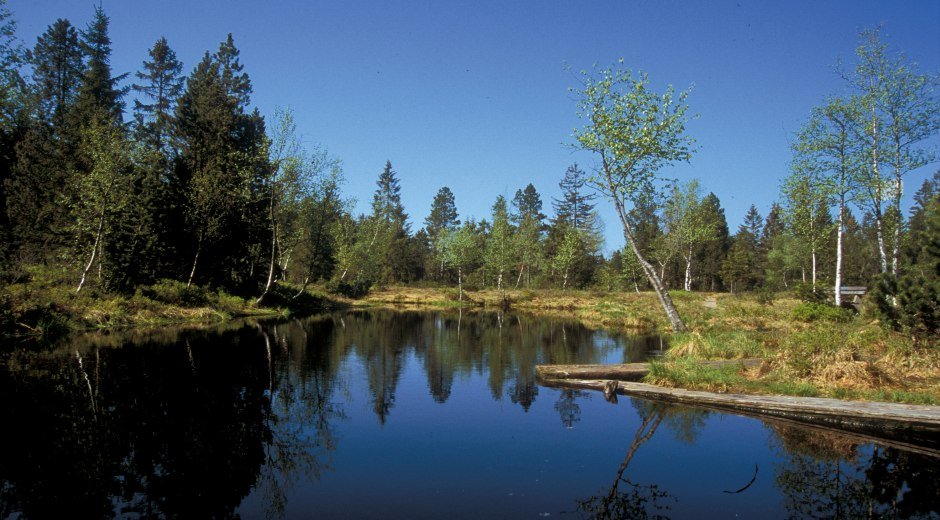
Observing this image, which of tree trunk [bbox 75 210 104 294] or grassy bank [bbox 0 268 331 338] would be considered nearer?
grassy bank [bbox 0 268 331 338]

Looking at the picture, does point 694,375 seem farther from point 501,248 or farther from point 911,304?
point 501,248

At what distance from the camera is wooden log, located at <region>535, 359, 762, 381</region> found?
606 inches

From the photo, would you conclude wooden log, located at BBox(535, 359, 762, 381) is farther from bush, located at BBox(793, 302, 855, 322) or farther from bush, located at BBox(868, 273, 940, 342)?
bush, located at BBox(793, 302, 855, 322)

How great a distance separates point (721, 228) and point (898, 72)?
209 ft

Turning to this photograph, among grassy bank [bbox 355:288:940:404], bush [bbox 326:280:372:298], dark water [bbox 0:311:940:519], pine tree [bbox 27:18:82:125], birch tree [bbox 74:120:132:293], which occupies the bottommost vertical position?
dark water [bbox 0:311:940:519]

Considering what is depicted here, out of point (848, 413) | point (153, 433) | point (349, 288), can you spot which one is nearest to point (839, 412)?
point (848, 413)

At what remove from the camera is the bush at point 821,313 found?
25.4 metres

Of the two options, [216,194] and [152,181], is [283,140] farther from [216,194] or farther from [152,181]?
[152,181]

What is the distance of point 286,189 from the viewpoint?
36.7 m

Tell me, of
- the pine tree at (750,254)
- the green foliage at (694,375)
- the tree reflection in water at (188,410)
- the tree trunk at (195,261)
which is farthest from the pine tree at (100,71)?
the pine tree at (750,254)

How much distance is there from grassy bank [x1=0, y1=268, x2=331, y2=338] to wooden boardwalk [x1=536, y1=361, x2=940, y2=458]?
21.2 meters

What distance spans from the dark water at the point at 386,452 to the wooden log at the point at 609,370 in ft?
3.04

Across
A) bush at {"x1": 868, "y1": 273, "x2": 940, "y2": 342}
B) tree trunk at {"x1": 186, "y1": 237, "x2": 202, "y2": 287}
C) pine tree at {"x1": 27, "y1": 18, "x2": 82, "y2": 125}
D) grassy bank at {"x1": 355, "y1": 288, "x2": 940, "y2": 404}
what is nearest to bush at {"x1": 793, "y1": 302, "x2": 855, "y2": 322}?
grassy bank at {"x1": 355, "y1": 288, "x2": 940, "y2": 404}

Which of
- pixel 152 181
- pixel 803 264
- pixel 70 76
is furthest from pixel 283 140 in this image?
pixel 803 264
